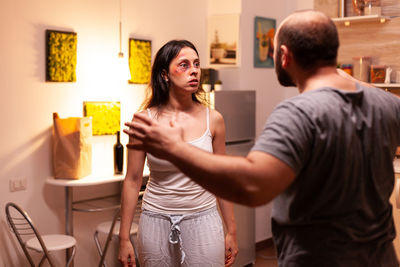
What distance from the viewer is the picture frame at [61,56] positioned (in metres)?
3.64

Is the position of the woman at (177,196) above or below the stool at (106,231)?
above

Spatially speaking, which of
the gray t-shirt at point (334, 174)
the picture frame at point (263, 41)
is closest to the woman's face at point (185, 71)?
the gray t-shirt at point (334, 174)

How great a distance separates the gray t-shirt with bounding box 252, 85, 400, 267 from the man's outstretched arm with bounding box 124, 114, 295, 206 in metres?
0.04

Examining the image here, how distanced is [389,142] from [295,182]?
0.93 ft

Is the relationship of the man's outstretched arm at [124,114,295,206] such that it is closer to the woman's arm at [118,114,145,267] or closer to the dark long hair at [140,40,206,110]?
the woman's arm at [118,114,145,267]

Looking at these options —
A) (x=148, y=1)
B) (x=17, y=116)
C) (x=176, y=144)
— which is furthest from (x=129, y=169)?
(x=148, y=1)

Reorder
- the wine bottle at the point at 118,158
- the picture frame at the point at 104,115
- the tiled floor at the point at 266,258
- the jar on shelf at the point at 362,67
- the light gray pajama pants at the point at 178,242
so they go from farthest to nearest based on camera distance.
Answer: the tiled floor at the point at 266,258 < the jar on shelf at the point at 362,67 < the picture frame at the point at 104,115 < the wine bottle at the point at 118,158 < the light gray pajama pants at the point at 178,242

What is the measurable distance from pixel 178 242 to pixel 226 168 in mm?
1048

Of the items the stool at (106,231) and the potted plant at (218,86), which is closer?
the stool at (106,231)

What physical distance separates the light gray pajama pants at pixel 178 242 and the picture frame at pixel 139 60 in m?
2.20

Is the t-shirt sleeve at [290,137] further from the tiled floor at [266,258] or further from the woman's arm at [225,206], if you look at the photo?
the tiled floor at [266,258]

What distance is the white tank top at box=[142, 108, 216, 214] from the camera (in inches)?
86.4

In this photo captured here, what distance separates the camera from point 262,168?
3.85 feet

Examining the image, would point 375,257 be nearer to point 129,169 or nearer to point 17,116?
point 129,169
